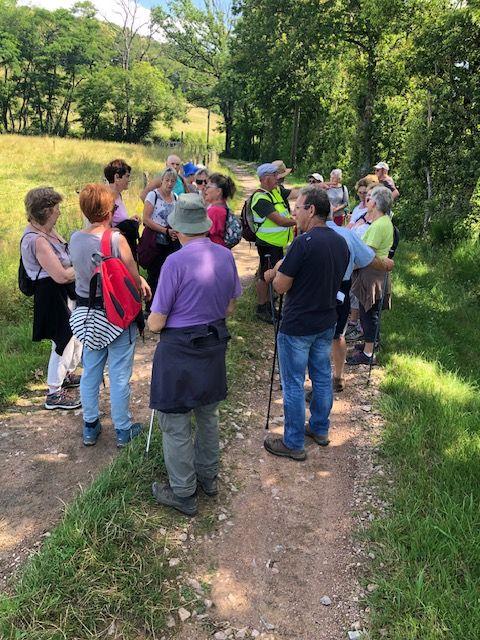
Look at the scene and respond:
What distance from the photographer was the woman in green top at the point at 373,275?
4.83 meters

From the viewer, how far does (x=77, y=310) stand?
11.5ft

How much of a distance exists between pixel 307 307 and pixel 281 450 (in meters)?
1.29

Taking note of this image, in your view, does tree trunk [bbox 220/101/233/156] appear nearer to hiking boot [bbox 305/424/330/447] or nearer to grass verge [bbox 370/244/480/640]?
grass verge [bbox 370/244/480/640]

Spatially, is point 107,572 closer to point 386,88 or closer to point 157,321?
point 157,321

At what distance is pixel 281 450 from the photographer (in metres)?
3.91

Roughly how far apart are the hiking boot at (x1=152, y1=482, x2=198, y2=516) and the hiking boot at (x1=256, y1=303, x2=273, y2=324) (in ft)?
11.9

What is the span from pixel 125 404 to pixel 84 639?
171 centimetres

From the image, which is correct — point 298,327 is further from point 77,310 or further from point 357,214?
point 357,214

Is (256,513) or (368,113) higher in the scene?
(368,113)

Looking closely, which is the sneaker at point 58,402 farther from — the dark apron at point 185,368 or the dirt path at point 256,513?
the dark apron at point 185,368

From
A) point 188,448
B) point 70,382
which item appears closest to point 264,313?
point 70,382

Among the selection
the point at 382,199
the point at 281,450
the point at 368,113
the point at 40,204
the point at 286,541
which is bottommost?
the point at 286,541

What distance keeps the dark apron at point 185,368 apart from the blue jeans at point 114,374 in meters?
0.80

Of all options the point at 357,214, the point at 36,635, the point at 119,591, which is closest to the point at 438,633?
the point at 119,591
